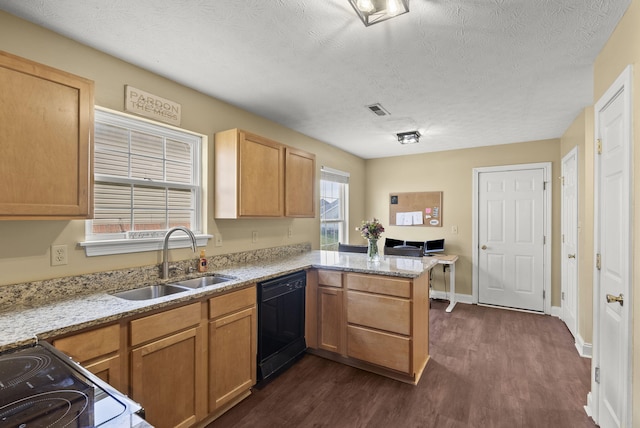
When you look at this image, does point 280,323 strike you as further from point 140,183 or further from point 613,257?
point 613,257

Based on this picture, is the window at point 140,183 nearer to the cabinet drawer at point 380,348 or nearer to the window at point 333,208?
the cabinet drawer at point 380,348

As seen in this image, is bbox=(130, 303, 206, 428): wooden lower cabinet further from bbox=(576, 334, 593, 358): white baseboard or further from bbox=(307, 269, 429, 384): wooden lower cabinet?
bbox=(576, 334, 593, 358): white baseboard

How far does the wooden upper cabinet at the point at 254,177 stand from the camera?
2.68 m

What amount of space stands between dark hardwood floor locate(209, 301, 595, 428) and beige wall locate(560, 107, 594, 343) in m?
0.39

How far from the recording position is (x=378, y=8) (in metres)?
1.59

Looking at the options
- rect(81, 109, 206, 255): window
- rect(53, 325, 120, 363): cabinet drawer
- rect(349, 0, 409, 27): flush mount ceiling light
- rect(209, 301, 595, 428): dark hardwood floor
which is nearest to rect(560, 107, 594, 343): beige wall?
rect(209, 301, 595, 428): dark hardwood floor

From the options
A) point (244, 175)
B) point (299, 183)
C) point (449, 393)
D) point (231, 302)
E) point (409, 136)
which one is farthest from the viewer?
point (409, 136)

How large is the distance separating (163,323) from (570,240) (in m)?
4.16

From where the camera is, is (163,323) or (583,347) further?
(583,347)

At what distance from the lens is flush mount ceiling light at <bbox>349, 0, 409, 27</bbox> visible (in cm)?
154

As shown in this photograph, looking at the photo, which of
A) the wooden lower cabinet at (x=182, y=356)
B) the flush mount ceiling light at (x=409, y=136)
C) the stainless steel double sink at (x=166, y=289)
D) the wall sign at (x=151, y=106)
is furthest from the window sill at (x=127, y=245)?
the flush mount ceiling light at (x=409, y=136)

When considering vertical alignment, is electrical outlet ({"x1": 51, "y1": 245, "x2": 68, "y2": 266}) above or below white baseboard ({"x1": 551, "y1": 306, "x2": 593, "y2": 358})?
above

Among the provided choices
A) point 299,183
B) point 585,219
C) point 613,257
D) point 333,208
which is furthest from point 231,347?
point 585,219

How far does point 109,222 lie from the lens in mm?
2180
